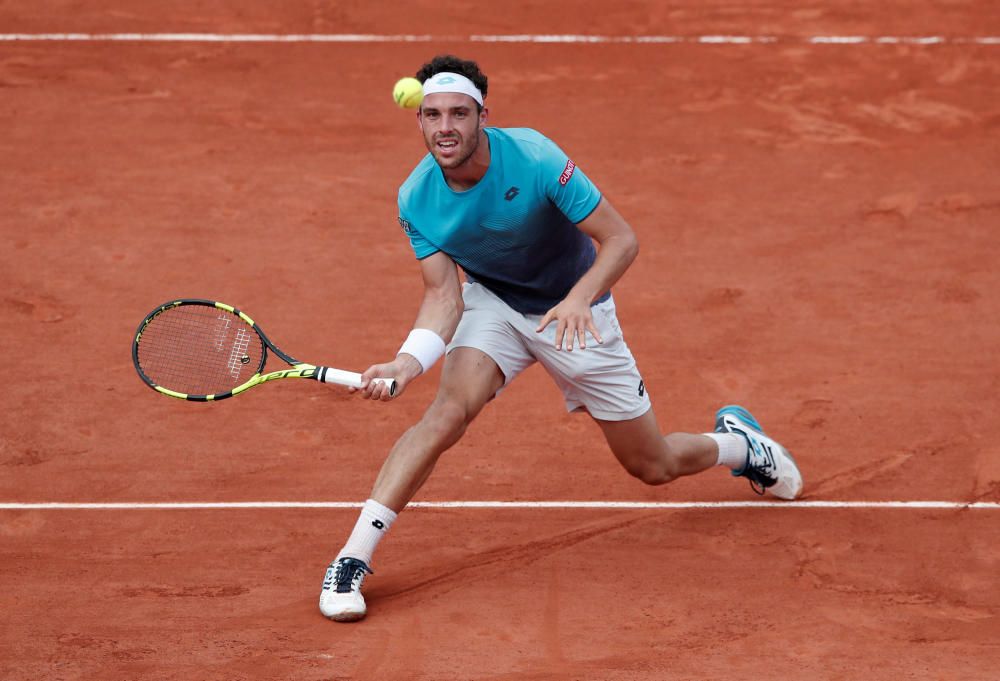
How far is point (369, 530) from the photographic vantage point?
234 inches

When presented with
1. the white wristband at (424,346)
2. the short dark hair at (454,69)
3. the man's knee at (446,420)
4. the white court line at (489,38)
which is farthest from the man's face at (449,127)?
the white court line at (489,38)

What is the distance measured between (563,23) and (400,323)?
183 inches

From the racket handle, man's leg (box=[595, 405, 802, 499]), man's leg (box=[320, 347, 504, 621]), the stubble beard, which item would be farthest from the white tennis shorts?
the stubble beard

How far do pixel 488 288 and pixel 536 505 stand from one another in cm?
119

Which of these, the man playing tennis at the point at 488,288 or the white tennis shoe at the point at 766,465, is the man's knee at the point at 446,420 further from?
the white tennis shoe at the point at 766,465

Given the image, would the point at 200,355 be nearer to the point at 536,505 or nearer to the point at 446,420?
the point at 446,420

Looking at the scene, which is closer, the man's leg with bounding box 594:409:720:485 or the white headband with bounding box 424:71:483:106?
the white headband with bounding box 424:71:483:106

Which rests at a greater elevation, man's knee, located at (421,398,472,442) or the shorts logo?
the shorts logo

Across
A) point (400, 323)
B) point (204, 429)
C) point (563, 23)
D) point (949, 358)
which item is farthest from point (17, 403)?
point (563, 23)

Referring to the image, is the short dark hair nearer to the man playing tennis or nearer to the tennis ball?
the man playing tennis

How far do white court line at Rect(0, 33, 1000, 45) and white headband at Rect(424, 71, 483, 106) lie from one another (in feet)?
21.0

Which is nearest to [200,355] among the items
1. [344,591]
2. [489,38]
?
[344,591]

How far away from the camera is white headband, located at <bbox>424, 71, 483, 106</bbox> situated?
5793 millimetres

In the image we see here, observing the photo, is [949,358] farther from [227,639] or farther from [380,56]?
[380,56]
